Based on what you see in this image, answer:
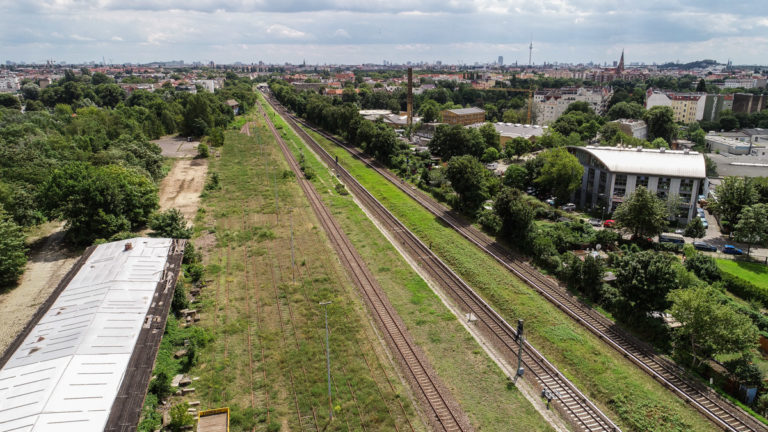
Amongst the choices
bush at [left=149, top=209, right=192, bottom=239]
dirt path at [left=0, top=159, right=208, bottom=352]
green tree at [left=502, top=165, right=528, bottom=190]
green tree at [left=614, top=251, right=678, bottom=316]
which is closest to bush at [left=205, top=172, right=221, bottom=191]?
dirt path at [left=0, top=159, right=208, bottom=352]

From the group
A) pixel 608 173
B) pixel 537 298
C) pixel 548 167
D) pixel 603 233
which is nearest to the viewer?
pixel 537 298

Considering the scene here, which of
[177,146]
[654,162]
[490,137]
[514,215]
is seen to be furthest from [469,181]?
[177,146]

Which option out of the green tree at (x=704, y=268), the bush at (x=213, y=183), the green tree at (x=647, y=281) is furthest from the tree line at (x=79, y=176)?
the green tree at (x=704, y=268)

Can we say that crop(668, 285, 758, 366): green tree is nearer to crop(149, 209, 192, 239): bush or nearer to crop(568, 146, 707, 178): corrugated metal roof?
crop(568, 146, 707, 178): corrugated metal roof

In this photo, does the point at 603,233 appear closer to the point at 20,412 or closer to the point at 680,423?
the point at 680,423

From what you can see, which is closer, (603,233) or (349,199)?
(603,233)

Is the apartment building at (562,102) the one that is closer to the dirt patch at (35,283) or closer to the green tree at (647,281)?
the green tree at (647,281)

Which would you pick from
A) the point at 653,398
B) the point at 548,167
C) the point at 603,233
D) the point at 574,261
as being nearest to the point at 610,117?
the point at 548,167

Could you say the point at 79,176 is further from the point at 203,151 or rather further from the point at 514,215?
the point at 514,215
